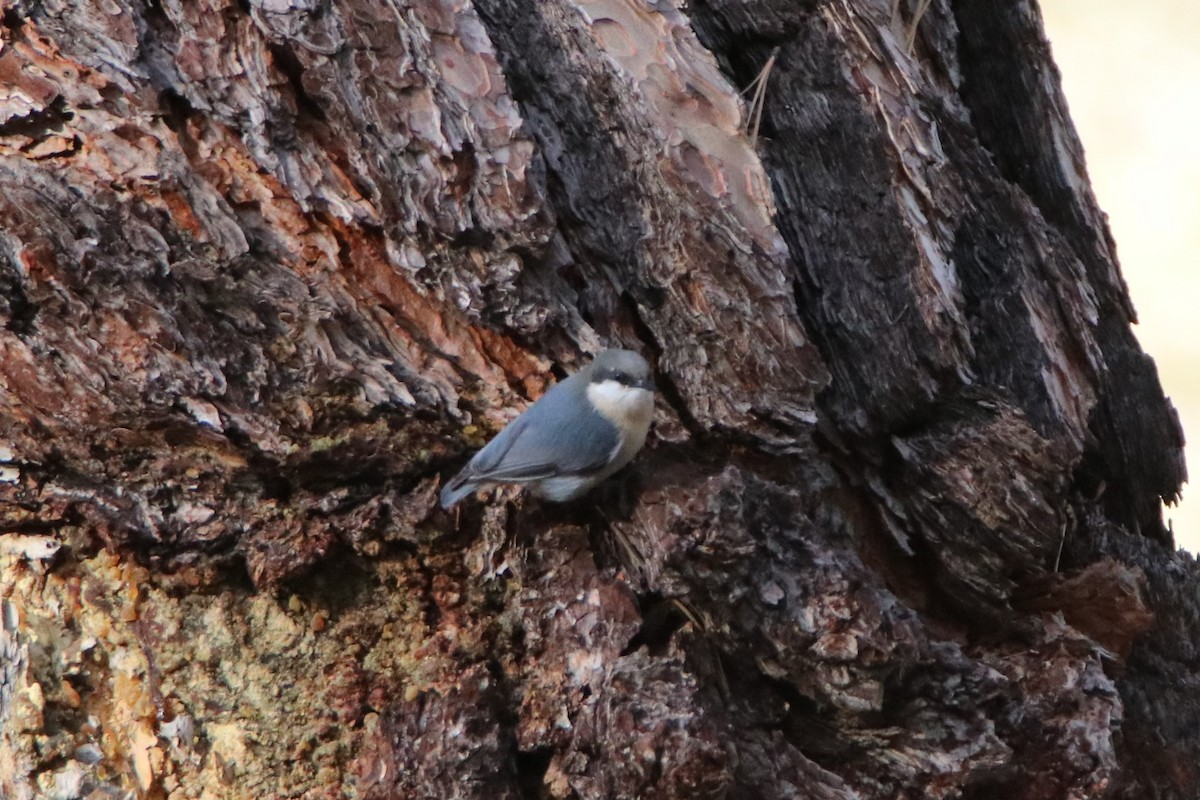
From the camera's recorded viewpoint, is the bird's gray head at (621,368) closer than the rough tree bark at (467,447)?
No

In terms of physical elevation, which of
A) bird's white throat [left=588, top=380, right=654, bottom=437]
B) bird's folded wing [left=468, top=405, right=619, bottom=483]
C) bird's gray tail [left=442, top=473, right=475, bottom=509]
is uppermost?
bird's white throat [left=588, top=380, right=654, bottom=437]

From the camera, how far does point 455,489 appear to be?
223cm

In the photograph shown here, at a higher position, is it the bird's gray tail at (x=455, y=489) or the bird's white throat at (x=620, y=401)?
the bird's white throat at (x=620, y=401)

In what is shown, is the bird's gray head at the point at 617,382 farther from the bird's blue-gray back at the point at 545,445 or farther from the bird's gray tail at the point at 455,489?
the bird's gray tail at the point at 455,489

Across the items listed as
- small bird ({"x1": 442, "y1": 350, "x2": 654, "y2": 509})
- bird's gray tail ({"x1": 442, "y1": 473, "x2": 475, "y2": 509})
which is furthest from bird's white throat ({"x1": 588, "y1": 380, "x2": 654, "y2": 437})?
bird's gray tail ({"x1": 442, "y1": 473, "x2": 475, "y2": 509})

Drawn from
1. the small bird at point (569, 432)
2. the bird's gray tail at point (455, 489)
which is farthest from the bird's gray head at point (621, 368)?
the bird's gray tail at point (455, 489)

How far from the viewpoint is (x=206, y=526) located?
2.22m

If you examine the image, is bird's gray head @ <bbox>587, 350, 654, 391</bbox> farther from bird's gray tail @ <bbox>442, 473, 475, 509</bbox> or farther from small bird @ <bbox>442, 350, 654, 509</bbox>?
bird's gray tail @ <bbox>442, 473, 475, 509</bbox>

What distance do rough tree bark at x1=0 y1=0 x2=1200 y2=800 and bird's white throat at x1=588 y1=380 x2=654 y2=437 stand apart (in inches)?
2.8

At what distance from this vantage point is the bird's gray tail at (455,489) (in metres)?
2.22

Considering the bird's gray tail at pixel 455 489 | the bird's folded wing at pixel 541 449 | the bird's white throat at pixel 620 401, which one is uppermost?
the bird's white throat at pixel 620 401

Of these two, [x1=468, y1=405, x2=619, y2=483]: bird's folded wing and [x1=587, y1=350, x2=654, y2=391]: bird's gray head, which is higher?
[x1=587, y1=350, x2=654, y2=391]: bird's gray head

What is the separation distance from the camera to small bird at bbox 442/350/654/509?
2242 mm

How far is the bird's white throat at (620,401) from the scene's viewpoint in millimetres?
2213
